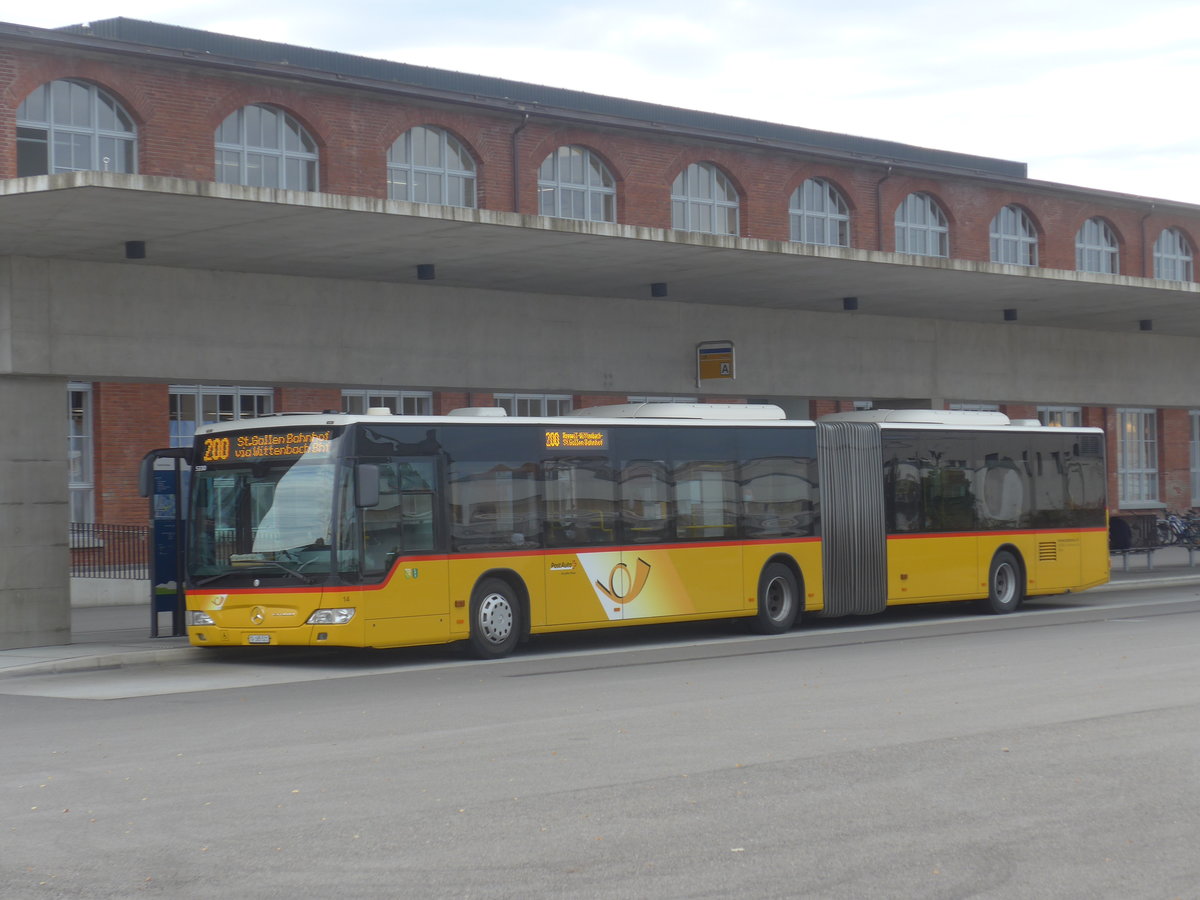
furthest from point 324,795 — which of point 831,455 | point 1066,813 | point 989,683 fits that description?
point 831,455

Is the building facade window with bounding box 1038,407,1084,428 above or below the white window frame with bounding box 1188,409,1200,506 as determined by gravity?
above

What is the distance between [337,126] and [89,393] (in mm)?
8277

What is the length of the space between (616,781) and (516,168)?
3199cm

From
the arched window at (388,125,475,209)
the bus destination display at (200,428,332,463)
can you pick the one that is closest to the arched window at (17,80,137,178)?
the arched window at (388,125,475,209)

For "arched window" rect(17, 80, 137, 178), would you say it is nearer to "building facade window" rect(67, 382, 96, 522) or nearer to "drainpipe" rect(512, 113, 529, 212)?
"building facade window" rect(67, 382, 96, 522)

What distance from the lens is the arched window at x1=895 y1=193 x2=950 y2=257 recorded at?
4812cm

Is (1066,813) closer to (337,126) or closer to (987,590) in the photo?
(987,590)

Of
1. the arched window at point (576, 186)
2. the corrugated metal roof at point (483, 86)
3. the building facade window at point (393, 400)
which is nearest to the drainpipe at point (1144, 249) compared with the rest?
the corrugated metal roof at point (483, 86)

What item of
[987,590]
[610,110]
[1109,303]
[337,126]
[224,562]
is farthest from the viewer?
[610,110]

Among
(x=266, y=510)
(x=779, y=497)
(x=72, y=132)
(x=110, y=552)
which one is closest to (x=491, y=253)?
(x=266, y=510)

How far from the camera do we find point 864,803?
8.47 metres

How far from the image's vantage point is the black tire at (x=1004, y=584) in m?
24.3

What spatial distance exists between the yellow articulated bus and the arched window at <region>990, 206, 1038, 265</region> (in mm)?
25556

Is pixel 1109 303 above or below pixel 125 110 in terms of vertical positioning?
below
